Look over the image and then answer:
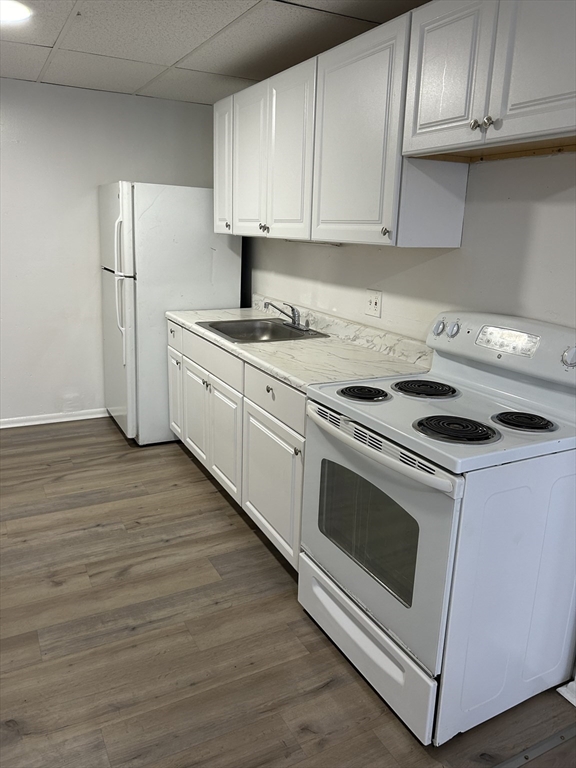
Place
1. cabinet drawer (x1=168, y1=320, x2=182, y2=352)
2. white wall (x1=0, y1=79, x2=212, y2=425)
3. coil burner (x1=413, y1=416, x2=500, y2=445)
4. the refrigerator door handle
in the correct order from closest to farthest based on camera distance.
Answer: coil burner (x1=413, y1=416, x2=500, y2=445) < cabinet drawer (x1=168, y1=320, x2=182, y2=352) < the refrigerator door handle < white wall (x1=0, y1=79, x2=212, y2=425)

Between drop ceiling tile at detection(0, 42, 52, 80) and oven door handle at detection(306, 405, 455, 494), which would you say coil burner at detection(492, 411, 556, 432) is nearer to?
oven door handle at detection(306, 405, 455, 494)

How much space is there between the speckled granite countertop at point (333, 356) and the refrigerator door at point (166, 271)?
2.33 feet

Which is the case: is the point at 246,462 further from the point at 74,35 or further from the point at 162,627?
the point at 74,35

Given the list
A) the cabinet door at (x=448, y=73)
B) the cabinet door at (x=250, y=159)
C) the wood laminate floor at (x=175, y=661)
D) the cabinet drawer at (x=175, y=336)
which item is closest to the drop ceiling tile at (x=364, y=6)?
the cabinet door at (x=448, y=73)

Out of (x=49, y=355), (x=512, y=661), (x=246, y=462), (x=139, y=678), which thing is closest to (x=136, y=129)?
(x=49, y=355)

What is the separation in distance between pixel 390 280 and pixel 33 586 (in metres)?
1.97

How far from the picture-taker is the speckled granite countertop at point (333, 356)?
2354mm

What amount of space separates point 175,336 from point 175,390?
341mm

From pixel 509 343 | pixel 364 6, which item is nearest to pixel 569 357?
pixel 509 343

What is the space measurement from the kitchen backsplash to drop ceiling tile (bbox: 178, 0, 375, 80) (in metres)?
1.27

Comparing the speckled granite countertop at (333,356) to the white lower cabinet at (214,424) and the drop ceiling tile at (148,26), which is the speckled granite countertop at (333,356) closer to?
the white lower cabinet at (214,424)

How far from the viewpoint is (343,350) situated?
2.81m

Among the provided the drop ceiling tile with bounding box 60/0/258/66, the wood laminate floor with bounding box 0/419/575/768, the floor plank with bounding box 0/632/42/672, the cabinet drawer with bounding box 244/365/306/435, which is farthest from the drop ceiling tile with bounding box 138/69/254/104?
the floor plank with bounding box 0/632/42/672

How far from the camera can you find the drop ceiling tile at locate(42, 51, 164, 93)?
3229 mm
